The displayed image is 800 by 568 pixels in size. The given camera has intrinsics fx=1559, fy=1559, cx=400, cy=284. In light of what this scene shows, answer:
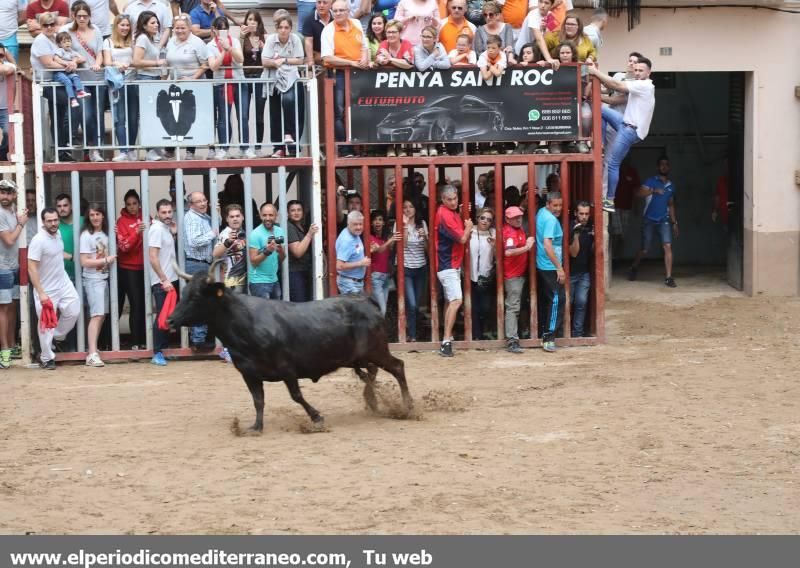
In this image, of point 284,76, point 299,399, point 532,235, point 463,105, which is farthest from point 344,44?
point 299,399

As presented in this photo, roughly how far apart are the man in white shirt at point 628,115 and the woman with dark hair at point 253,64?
377 cm

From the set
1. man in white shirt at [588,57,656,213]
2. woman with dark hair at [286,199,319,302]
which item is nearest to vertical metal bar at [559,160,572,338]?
man in white shirt at [588,57,656,213]

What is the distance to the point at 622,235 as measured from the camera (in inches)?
939

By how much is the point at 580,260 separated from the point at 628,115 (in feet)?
5.84

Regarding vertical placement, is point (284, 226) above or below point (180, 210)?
below

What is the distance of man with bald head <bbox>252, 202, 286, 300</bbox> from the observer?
17.2 metres

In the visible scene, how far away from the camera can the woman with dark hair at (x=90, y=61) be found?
17.2 metres

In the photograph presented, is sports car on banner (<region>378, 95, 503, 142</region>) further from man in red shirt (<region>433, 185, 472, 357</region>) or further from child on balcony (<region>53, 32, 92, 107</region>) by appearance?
child on balcony (<region>53, 32, 92, 107</region>)

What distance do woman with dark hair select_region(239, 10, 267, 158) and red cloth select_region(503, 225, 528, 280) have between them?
9.88 ft

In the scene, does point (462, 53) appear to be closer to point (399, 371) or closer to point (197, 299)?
point (399, 371)

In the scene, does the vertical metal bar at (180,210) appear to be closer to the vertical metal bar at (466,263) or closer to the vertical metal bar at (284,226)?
the vertical metal bar at (284,226)

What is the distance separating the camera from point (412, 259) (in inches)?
706

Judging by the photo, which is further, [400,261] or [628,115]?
[628,115]
